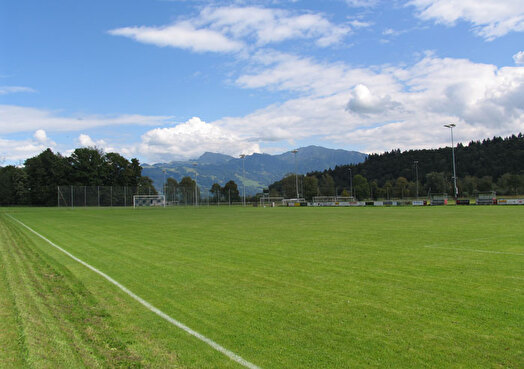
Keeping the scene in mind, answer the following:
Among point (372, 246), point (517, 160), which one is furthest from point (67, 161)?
point (517, 160)

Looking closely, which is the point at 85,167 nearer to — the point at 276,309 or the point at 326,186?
the point at 326,186

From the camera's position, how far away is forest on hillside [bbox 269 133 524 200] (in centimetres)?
10400

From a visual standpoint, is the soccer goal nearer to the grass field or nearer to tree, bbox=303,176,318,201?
tree, bbox=303,176,318,201

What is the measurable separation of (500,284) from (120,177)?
105427mm

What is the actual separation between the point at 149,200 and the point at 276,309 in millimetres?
80666

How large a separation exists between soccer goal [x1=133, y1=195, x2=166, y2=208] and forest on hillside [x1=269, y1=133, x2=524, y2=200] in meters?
50.8

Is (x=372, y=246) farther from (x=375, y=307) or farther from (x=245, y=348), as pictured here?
(x=245, y=348)

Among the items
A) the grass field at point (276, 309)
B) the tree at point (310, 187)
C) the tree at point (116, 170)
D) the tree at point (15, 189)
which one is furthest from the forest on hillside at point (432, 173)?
the grass field at point (276, 309)

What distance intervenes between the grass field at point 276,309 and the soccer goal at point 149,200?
70985 mm

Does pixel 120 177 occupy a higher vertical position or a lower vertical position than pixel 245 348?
higher

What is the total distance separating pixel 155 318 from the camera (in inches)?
261

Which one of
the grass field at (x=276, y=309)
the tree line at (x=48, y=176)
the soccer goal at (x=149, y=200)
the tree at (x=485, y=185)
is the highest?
the tree line at (x=48, y=176)

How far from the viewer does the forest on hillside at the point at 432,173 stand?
104 meters

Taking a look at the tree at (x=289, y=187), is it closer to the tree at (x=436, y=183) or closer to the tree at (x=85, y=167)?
the tree at (x=436, y=183)
